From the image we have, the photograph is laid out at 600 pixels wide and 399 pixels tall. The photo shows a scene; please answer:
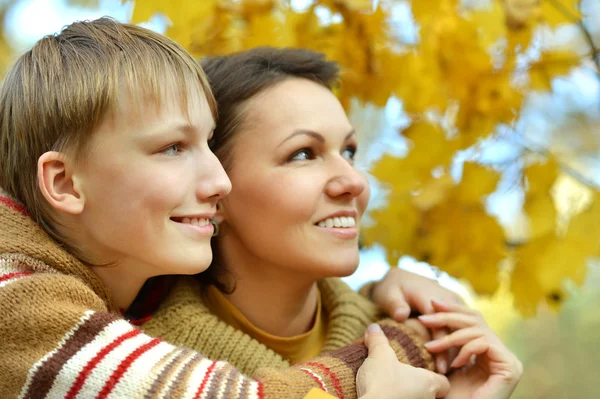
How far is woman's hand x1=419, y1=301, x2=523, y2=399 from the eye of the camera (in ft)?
4.58

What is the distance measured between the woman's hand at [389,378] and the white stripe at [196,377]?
0.88ft

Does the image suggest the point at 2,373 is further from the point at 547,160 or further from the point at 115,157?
the point at 547,160

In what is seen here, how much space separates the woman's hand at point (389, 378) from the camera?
1.18m

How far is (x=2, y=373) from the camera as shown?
1.08 meters

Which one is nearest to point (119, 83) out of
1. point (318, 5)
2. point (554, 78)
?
point (318, 5)

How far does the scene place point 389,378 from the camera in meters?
1.22

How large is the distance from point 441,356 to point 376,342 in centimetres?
19

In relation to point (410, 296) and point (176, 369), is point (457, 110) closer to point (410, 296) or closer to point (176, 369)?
point (410, 296)

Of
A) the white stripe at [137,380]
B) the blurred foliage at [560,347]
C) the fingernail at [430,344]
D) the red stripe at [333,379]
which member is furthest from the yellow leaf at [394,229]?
the blurred foliage at [560,347]

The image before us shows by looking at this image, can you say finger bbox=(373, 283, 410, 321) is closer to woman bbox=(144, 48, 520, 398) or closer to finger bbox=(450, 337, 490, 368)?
woman bbox=(144, 48, 520, 398)

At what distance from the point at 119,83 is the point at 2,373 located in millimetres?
503

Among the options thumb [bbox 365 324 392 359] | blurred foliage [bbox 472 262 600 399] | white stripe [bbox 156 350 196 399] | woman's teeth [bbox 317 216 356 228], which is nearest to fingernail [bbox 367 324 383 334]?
thumb [bbox 365 324 392 359]

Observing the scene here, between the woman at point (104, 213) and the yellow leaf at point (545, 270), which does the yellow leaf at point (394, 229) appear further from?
the woman at point (104, 213)

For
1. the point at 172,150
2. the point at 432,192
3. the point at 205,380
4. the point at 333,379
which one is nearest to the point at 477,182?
the point at 432,192
